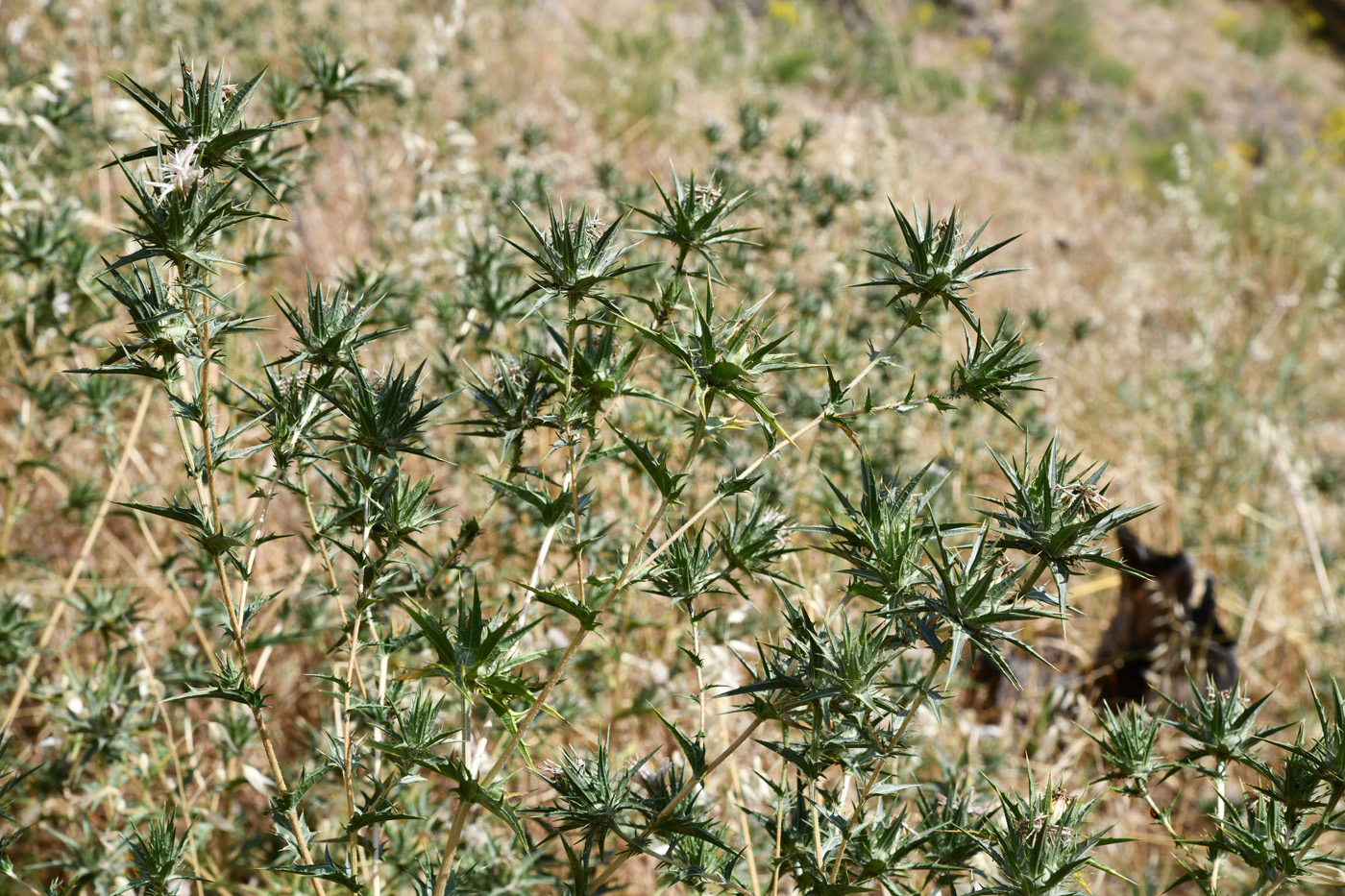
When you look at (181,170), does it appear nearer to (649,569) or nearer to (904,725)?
(649,569)

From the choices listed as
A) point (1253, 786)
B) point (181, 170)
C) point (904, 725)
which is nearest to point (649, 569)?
point (904, 725)

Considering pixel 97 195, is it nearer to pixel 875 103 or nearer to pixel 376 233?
pixel 376 233

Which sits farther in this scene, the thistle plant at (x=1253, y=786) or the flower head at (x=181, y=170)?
the thistle plant at (x=1253, y=786)

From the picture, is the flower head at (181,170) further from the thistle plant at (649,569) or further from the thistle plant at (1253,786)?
the thistle plant at (1253,786)

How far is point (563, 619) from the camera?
7.84ft

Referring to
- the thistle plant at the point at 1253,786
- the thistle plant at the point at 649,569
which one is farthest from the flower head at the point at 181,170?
the thistle plant at the point at 1253,786

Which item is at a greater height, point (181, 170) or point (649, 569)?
point (181, 170)

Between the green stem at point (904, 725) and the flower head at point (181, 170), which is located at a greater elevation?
the flower head at point (181, 170)

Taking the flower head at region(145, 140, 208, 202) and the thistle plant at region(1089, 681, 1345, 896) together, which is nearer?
the flower head at region(145, 140, 208, 202)

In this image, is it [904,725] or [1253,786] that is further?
[1253,786]

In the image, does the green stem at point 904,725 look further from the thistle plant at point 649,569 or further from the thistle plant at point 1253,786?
the thistle plant at point 1253,786

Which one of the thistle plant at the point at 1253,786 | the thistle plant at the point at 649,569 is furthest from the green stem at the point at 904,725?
the thistle plant at the point at 1253,786

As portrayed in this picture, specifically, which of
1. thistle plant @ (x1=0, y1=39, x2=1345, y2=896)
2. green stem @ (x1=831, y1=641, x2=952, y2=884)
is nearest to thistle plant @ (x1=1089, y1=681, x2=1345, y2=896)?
thistle plant @ (x1=0, y1=39, x2=1345, y2=896)

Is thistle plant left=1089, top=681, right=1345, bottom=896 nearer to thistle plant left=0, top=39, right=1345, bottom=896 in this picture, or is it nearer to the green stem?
thistle plant left=0, top=39, right=1345, bottom=896
